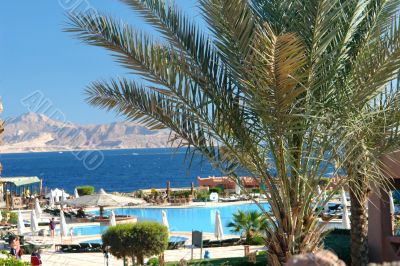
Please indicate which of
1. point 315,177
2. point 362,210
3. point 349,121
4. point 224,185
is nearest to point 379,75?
point 349,121

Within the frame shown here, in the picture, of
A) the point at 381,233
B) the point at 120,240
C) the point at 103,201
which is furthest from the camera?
the point at 103,201

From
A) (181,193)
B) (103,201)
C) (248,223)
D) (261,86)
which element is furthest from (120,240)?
(181,193)

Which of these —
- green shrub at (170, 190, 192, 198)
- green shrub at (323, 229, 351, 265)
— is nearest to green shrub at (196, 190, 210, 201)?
green shrub at (170, 190, 192, 198)

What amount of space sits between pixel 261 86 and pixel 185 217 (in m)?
26.1

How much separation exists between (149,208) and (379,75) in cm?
2881

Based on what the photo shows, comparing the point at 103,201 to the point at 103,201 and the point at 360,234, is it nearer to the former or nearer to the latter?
the point at 103,201

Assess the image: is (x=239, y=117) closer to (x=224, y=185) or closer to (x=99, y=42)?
(x=99, y=42)

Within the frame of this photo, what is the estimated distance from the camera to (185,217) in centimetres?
3158

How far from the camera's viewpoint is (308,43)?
641 cm

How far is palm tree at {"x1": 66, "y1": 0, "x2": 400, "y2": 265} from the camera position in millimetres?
6305

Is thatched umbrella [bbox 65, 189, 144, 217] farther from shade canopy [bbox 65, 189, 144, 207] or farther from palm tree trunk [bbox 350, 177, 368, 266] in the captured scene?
palm tree trunk [bbox 350, 177, 368, 266]

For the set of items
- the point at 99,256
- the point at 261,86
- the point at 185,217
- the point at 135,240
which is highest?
the point at 261,86

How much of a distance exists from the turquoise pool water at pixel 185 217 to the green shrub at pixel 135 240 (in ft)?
42.1

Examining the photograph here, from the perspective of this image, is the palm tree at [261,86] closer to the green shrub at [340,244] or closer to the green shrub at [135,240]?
the green shrub at [340,244]
